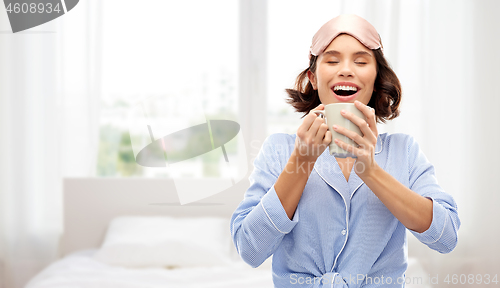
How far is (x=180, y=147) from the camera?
2.44 m

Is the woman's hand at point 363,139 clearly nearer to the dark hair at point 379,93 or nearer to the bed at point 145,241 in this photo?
the dark hair at point 379,93

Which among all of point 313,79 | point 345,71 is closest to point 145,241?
point 313,79

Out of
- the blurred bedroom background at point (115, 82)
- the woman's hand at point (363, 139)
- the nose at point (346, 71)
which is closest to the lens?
the woman's hand at point (363, 139)

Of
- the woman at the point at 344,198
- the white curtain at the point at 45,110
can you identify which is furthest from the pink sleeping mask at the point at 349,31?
the white curtain at the point at 45,110

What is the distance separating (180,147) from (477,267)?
6.03 ft

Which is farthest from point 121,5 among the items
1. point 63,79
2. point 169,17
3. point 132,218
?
point 132,218

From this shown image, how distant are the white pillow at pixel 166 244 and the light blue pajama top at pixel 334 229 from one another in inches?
55.2

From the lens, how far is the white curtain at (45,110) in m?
2.43

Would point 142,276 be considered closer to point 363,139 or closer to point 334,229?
point 334,229

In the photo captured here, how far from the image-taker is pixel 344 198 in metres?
0.79

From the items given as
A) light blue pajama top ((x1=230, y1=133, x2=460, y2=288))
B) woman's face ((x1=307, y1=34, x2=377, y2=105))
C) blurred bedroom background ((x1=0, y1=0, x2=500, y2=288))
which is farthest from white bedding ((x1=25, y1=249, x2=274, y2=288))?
woman's face ((x1=307, y1=34, x2=377, y2=105))

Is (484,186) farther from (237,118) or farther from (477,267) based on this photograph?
(237,118)

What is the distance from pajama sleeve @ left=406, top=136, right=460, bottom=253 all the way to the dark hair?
0.48 feet

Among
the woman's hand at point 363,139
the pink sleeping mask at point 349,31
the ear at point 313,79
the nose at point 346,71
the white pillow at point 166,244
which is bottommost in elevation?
the white pillow at point 166,244
